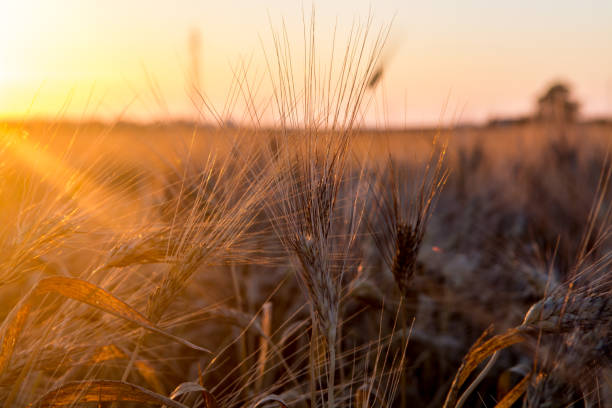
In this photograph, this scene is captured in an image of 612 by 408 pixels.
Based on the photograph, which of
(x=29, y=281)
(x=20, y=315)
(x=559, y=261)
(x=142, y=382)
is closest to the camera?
(x=20, y=315)

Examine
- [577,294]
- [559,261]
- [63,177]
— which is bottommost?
[559,261]

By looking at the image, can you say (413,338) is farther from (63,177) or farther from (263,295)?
(63,177)

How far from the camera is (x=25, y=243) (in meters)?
0.86

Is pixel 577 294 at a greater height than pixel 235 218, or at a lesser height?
lesser

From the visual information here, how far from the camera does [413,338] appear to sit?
1.91 metres

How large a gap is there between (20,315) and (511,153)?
5533 mm

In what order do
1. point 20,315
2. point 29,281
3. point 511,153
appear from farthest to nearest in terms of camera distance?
1. point 511,153
2. point 29,281
3. point 20,315

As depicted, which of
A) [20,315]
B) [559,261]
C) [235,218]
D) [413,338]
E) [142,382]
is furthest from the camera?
[559,261]

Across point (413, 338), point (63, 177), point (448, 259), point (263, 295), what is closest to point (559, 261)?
point (448, 259)

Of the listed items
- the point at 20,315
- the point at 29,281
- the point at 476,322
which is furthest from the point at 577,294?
the point at 29,281

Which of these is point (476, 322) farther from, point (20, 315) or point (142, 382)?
point (20, 315)

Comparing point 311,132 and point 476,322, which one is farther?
point 476,322

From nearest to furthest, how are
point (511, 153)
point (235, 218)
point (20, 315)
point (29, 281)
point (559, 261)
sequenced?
point (20, 315) → point (235, 218) → point (29, 281) → point (559, 261) → point (511, 153)

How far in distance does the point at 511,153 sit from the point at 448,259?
371cm
